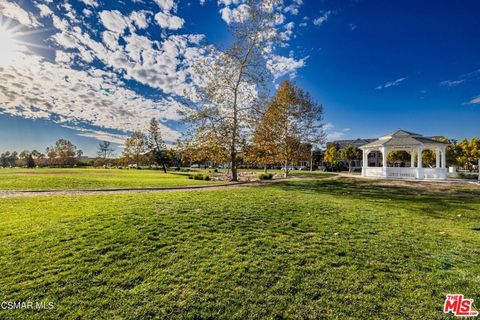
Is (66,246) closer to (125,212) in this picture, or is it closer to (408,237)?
(125,212)

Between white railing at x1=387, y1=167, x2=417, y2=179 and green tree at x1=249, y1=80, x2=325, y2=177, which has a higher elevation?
green tree at x1=249, y1=80, x2=325, y2=177

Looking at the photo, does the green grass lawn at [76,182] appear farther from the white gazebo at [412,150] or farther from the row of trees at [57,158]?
the row of trees at [57,158]

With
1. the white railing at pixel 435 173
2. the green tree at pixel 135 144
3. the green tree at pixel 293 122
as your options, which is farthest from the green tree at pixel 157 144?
the white railing at pixel 435 173

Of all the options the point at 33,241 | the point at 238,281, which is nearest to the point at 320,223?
the point at 238,281

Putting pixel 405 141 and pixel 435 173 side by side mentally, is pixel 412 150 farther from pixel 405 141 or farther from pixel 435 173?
pixel 435 173

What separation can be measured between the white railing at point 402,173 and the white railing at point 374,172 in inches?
30.7

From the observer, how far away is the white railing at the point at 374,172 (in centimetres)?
2409

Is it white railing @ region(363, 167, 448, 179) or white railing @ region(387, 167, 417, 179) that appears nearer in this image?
white railing @ region(363, 167, 448, 179)

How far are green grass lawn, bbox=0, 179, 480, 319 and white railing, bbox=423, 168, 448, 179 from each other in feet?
61.2

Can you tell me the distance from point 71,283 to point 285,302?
3089mm

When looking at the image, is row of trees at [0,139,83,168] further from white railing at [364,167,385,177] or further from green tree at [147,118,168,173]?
white railing at [364,167,385,177]

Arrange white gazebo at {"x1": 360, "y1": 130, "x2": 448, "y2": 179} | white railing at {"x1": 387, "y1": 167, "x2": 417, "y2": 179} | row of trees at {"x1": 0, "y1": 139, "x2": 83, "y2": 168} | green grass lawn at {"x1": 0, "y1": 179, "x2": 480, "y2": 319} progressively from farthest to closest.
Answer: row of trees at {"x1": 0, "y1": 139, "x2": 83, "y2": 168} → white railing at {"x1": 387, "y1": 167, "x2": 417, "y2": 179} → white gazebo at {"x1": 360, "y1": 130, "x2": 448, "y2": 179} → green grass lawn at {"x1": 0, "y1": 179, "x2": 480, "y2": 319}

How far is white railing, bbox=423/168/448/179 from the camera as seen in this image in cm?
2114

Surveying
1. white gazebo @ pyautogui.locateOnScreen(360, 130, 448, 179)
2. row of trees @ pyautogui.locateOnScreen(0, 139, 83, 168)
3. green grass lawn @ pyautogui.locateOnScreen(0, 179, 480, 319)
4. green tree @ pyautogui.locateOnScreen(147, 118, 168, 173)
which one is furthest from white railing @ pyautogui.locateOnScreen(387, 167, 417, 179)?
row of trees @ pyautogui.locateOnScreen(0, 139, 83, 168)
